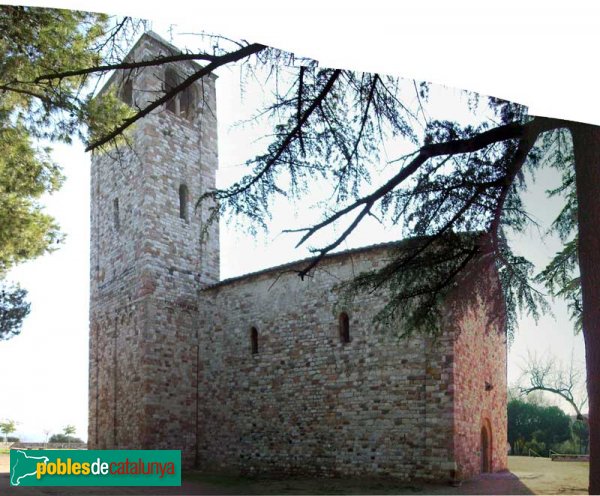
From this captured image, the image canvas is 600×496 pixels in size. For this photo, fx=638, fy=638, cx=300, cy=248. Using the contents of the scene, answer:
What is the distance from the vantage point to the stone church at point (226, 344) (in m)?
2.59

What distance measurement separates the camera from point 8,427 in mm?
2051

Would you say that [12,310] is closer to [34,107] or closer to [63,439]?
[63,439]

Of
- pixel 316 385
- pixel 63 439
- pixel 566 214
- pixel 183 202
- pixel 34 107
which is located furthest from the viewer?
pixel 316 385

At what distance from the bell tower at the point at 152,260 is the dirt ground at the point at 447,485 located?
169 mm

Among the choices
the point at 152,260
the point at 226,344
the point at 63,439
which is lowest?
the point at 63,439

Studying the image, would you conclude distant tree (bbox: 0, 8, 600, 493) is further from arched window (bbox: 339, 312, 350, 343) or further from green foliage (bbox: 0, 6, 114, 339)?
arched window (bbox: 339, 312, 350, 343)

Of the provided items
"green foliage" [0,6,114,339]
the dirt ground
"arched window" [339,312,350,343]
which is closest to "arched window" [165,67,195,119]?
"green foliage" [0,6,114,339]

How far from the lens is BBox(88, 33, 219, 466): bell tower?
2.51 m

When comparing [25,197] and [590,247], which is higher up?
[25,197]

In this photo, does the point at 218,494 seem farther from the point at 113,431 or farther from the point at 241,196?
the point at 241,196

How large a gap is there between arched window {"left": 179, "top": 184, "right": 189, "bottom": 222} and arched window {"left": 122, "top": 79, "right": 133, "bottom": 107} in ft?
1.51

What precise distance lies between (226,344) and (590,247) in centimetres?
183

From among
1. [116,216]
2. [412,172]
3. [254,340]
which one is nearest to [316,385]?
[254,340]

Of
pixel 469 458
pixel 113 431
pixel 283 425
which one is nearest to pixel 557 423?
pixel 469 458
